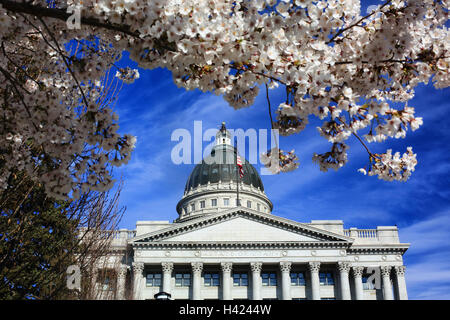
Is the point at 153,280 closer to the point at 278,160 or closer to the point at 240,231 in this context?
the point at 240,231

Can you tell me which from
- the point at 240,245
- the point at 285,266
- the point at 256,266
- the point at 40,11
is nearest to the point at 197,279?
the point at 240,245

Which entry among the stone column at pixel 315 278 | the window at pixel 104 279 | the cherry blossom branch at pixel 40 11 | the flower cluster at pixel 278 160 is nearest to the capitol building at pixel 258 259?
the stone column at pixel 315 278

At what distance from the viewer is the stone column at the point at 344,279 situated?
51.3 m

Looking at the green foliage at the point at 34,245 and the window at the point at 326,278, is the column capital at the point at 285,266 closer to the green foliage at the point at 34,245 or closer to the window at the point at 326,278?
the window at the point at 326,278

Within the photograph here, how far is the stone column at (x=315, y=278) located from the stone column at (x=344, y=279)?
9.19 ft

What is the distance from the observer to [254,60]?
5.25 meters

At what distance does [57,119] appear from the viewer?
6.37 metres

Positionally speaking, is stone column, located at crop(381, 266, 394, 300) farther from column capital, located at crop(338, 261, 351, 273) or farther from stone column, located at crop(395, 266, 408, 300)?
column capital, located at crop(338, 261, 351, 273)

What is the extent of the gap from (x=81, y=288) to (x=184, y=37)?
18234 millimetres

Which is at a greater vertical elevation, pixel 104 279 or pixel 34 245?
pixel 34 245

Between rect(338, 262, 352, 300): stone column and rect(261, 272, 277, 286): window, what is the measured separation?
7.91m

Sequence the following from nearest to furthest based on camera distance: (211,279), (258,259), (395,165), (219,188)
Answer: (395,165), (258,259), (211,279), (219,188)

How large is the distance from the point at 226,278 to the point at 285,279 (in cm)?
698
